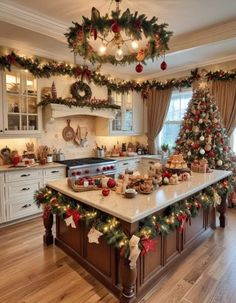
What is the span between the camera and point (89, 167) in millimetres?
4141

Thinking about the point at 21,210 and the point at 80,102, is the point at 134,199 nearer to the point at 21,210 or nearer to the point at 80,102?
the point at 21,210

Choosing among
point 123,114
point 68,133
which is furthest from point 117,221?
point 123,114

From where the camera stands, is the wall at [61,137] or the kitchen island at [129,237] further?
the wall at [61,137]

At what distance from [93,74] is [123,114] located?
1.27 m

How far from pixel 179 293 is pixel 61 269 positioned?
4.19 ft

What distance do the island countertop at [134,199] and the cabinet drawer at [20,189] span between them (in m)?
1.15

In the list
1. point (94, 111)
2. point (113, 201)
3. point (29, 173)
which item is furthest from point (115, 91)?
point (113, 201)

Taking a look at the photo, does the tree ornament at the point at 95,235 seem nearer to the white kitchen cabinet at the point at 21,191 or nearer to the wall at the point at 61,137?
the white kitchen cabinet at the point at 21,191

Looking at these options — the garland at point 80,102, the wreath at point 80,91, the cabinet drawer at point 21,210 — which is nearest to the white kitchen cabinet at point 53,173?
the cabinet drawer at point 21,210

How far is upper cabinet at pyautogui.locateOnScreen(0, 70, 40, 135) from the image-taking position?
346cm

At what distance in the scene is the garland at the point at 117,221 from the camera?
1.74 meters

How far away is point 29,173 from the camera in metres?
3.56

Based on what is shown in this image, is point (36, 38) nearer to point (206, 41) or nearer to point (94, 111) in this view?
point (94, 111)

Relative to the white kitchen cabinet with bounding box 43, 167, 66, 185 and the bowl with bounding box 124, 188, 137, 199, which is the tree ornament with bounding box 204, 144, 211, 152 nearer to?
the bowl with bounding box 124, 188, 137, 199
